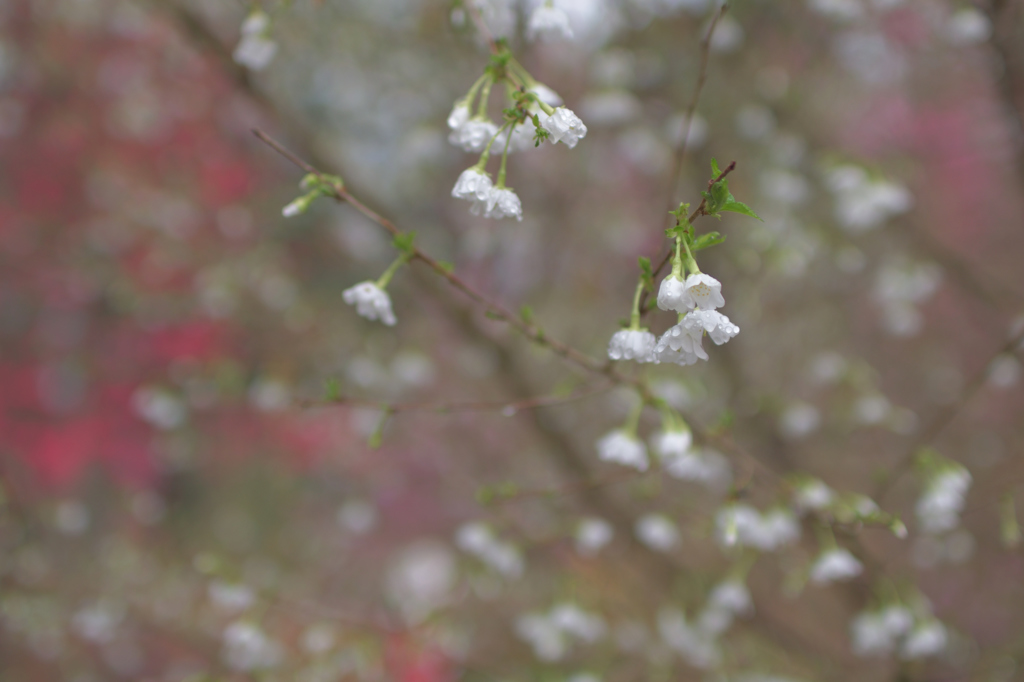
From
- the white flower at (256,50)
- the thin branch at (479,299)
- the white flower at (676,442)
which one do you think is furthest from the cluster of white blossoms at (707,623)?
the white flower at (256,50)

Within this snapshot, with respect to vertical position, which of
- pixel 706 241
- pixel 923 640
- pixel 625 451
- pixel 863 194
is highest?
pixel 863 194

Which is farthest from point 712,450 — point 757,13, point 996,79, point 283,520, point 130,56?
point 283,520

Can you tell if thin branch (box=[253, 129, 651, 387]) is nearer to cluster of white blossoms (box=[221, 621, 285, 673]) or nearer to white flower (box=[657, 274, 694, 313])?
white flower (box=[657, 274, 694, 313])

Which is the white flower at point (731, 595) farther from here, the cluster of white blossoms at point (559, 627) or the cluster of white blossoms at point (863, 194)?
the cluster of white blossoms at point (863, 194)

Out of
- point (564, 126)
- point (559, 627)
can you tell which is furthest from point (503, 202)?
point (559, 627)

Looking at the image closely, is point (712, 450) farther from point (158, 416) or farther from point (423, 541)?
point (423, 541)

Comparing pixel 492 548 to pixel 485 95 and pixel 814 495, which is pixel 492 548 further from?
pixel 485 95

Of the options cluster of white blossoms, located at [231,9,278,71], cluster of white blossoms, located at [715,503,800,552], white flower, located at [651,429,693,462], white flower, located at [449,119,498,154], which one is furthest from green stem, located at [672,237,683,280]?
cluster of white blossoms, located at [231,9,278,71]
